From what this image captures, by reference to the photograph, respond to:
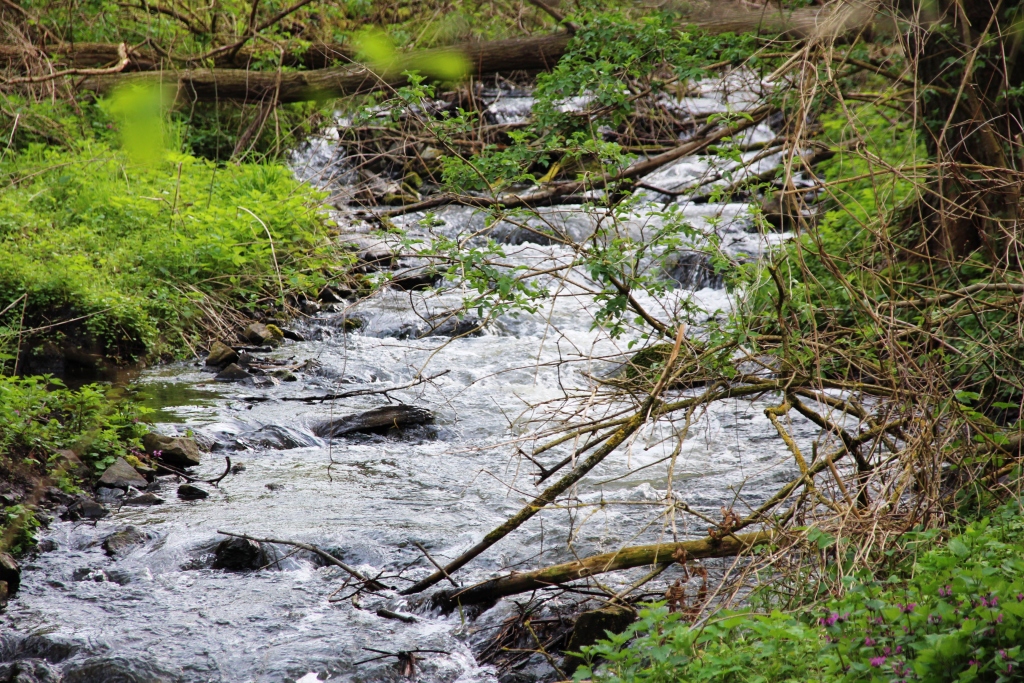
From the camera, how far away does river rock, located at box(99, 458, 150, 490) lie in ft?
17.9

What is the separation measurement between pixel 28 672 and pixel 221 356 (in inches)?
192

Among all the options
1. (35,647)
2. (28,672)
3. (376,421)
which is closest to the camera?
(28,672)

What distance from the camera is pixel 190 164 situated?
10547mm

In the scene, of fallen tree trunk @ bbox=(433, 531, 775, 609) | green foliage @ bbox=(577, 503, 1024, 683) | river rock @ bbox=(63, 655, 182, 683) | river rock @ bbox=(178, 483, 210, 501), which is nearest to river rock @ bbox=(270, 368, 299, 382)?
river rock @ bbox=(178, 483, 210, 501)

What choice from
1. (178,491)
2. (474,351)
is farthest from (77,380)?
(474,351)

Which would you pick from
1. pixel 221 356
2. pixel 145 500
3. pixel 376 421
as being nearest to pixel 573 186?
pixel 376 421

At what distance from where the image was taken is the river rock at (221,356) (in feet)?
26.9

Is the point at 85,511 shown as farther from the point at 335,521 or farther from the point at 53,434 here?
the point at 335,521

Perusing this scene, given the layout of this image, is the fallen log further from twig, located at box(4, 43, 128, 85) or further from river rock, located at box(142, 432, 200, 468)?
twig, located at box(4, 43, 128, 85)

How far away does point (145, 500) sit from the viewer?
535 cm

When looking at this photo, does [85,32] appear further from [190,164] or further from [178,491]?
[178,491]

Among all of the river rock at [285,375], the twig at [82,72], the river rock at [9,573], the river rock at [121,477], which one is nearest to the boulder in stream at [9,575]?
the river rock at [9,573]

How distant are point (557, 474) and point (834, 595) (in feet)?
9.96

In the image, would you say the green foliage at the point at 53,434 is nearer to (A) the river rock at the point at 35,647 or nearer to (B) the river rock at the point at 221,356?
(A) the river rock at the point at 35,647
